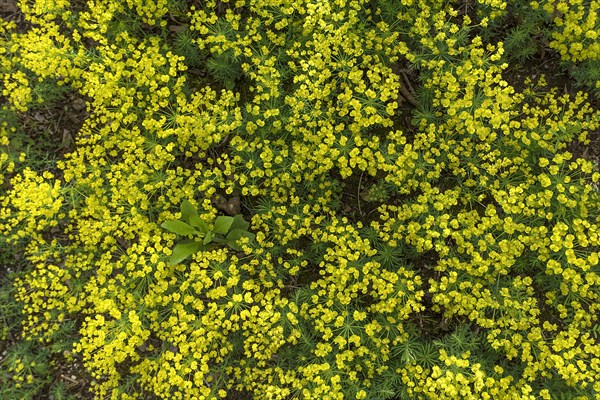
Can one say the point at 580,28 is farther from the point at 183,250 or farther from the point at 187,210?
the point at 183,250

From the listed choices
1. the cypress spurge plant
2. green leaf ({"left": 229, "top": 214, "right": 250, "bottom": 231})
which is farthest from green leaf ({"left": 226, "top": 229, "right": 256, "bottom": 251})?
green leaf ({"left": 229, "top": 214, "right": 250, "bottom": 231})

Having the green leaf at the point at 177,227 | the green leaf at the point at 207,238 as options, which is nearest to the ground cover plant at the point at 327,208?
the green leaf at the point at 177,227

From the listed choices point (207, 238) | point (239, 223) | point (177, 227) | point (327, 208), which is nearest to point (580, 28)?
point (327, 208)

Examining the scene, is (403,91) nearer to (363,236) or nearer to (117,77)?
(363,236)

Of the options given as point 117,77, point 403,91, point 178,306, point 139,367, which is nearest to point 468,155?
point 403,91

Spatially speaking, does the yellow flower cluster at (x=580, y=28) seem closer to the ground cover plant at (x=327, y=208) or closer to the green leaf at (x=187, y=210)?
the ground cover plant at (x=327, y=208)

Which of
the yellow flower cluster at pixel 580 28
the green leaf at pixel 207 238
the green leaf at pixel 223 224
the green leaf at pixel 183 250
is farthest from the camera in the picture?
the green leaf at pixel 223 224

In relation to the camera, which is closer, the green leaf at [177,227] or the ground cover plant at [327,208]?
the ground cover plant at [327,208]
